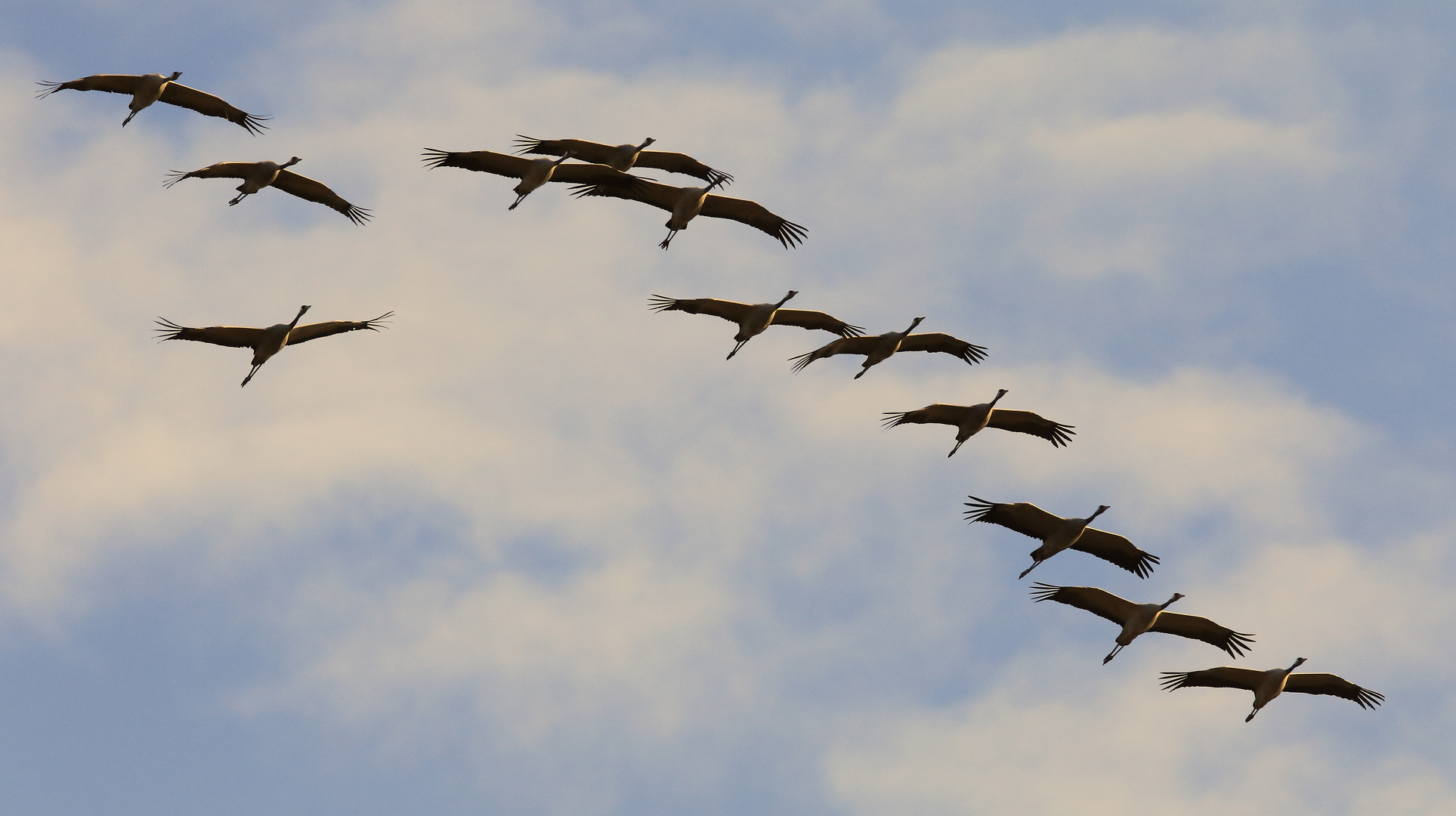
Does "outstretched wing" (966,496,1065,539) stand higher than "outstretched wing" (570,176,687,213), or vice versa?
"outstretched wing" (570,176,687,213)

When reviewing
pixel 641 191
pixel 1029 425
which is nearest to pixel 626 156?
pixel 641 191

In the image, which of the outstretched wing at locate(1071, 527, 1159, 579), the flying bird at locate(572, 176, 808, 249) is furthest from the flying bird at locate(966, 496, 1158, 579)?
the flying bird at locate(572, 176, 808, 249)

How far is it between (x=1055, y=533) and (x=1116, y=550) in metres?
1.65

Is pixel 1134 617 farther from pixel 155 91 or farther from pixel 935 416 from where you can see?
pixel 155 91

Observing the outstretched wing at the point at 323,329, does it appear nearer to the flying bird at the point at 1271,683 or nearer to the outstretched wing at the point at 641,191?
the outstretched wing at the point at 641,191

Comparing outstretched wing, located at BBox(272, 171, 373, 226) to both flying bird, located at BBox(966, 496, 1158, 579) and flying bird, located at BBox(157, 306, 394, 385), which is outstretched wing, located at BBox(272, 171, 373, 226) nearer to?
flying bird, located at BBox(157, 306, 394, 385)

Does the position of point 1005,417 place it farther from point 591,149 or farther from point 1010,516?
point 591,149

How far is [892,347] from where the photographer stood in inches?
1484

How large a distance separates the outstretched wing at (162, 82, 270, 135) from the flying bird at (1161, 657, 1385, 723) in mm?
24978

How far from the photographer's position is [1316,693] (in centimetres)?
3847

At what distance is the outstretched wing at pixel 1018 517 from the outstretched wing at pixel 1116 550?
0.81 m

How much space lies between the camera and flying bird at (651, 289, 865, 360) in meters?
37.4

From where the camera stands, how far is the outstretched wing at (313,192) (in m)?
38.5

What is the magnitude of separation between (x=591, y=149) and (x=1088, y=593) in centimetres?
1472
